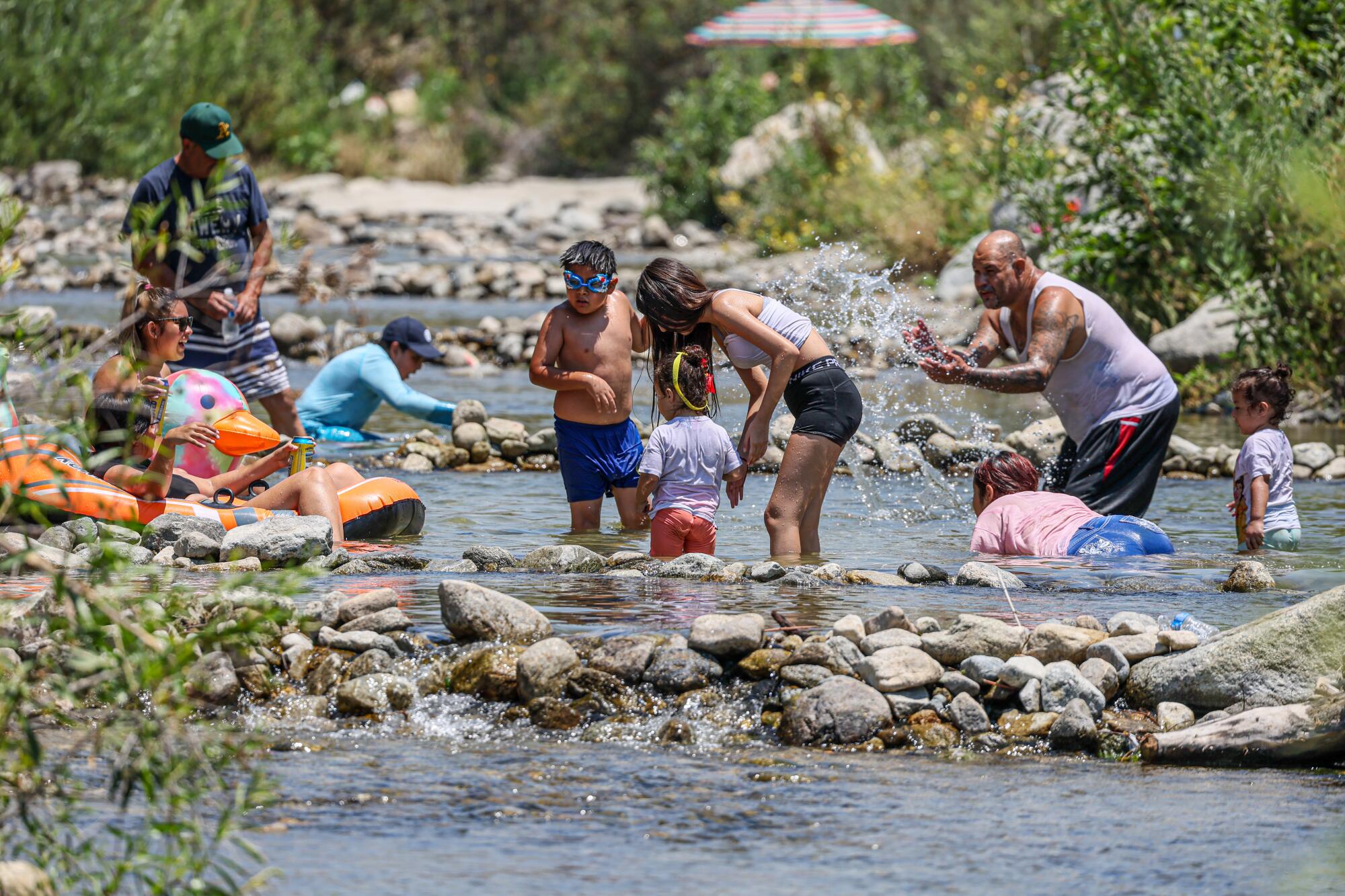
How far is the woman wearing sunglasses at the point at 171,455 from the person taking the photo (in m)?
6.93

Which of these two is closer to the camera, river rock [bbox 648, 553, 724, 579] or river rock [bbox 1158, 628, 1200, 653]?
river rock [bbox 1158, 628, 1200, 653]

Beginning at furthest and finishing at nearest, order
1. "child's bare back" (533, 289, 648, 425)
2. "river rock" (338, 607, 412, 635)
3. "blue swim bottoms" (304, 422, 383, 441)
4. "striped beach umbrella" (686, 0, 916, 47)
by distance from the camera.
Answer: "striped beach umbrella" (686, 0, 916, 47) < "blue swim bottoms" (304, 422, 383, 441) < "child's bare back" (533, 289, 648, 425) < "river rock" (338, 607, 412, 635)

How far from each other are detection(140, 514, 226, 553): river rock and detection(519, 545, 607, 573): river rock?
1.31 m

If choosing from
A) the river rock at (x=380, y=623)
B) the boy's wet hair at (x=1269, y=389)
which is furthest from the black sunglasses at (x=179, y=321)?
the boy's wet hair at (x=1269, y=389)

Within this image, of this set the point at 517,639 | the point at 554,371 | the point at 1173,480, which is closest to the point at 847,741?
the point at 517,639

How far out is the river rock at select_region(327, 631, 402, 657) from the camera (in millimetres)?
5633

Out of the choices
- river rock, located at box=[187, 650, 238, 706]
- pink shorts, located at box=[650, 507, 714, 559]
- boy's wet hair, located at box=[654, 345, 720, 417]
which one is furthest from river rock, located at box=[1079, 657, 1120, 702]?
river rock, located at box=[187, 650, 238, 706]

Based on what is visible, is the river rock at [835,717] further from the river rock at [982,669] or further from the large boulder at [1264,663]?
the large boulder at [1264,663]

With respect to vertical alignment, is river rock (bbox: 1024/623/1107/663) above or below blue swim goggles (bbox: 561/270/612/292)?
below

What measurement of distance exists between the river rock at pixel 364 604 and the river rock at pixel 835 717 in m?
1.60

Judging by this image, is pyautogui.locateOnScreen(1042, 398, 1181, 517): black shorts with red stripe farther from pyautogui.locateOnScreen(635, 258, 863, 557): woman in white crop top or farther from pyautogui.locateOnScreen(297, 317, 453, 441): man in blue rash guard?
pyautogui.locateOnScreen(297, 317, 453, 441): man in blue rash guard

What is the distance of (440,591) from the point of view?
5.73m

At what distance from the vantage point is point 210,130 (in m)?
8.73

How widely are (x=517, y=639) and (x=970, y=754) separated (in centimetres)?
158
